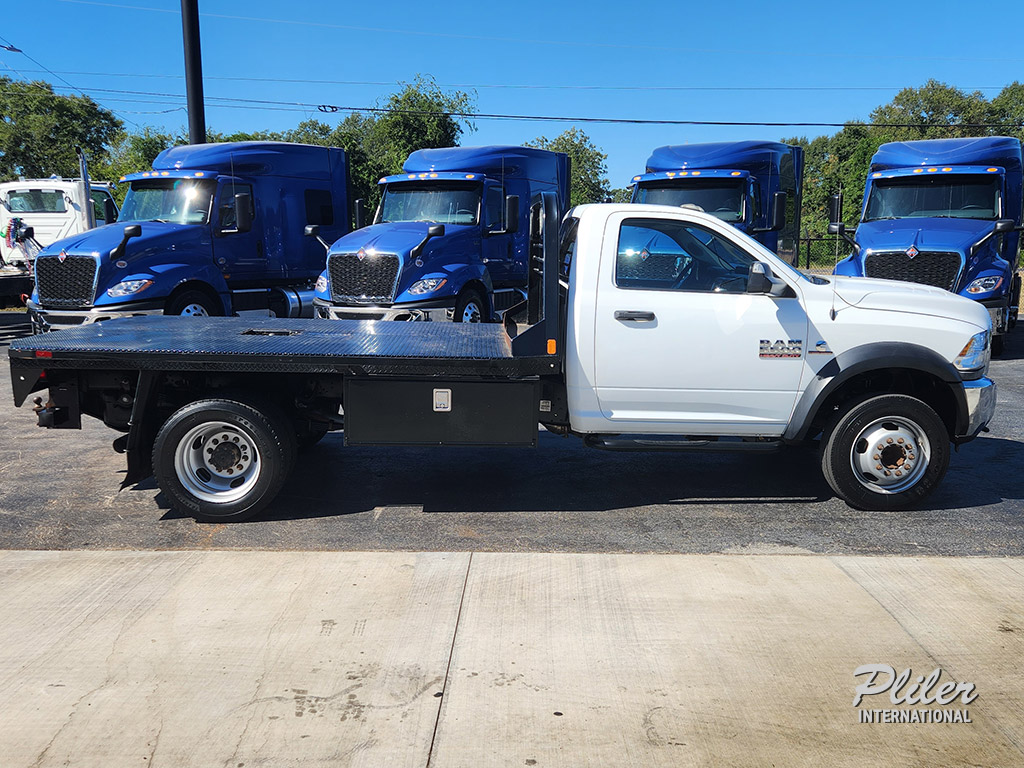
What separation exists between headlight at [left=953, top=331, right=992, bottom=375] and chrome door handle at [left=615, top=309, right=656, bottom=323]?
2079mm

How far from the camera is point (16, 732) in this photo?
3.37 meters

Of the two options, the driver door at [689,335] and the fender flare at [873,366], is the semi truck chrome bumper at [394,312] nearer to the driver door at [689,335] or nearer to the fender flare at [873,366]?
the driver door at [689,335]

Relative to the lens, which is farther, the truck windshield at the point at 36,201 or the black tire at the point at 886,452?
the truck windshield at the point at 36,201

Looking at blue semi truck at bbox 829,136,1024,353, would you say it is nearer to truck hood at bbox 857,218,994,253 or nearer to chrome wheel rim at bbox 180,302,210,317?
truck hood at bbox 857,218,994,253

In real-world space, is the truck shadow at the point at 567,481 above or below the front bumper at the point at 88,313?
below

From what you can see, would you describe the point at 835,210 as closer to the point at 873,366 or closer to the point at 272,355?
the point at 873,366

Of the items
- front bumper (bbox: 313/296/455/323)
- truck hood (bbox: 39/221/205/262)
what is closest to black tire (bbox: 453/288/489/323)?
front bumper (bbox: 313/296/455/323)

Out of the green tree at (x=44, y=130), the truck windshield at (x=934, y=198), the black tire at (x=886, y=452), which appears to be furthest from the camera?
the green tree at (x=44, y=130)

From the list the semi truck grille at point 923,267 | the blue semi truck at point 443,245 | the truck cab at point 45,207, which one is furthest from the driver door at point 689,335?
the truck cab at point 45,207

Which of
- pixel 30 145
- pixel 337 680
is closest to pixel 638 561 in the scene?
pixel 337 680

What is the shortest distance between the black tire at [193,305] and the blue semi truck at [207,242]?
0.02m

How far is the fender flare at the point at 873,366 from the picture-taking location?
577cm

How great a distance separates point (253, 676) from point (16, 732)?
90 cm

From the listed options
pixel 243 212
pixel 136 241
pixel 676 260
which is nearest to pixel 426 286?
pixel 243 212
